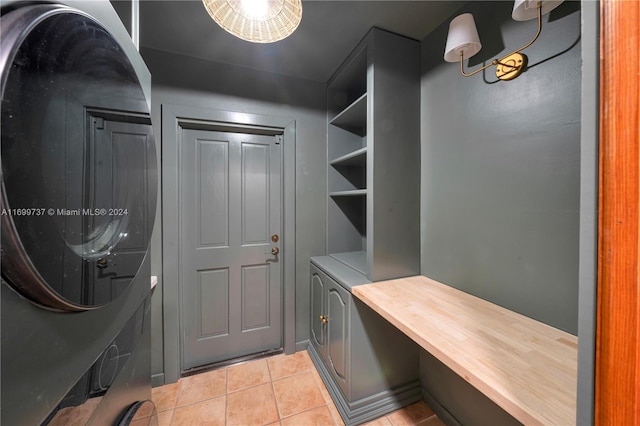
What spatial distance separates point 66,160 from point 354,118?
184 cm

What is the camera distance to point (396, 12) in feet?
4.37

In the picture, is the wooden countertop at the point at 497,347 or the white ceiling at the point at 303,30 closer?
the wooden countertop at the point at 497,347

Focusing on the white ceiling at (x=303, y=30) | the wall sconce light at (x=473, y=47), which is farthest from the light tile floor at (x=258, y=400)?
the white ceiling at (x=303, y=30)

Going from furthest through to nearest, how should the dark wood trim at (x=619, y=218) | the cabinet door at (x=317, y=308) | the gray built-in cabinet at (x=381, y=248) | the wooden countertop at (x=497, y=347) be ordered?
the cabinet door at (x=317, y=308)
the gray built-in cabinet at (x=381, y=248)
the wooden countertop at (x=497, y=347)
the dark wood trim at (x=619, y=218)

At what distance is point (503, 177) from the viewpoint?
110 cm

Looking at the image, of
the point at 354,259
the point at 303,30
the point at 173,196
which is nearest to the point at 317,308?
the point at 354,259

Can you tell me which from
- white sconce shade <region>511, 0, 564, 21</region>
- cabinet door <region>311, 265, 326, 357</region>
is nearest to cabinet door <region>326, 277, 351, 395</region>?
cabinet door <region>311, 265, 326, 357</region>

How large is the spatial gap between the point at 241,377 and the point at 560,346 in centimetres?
194

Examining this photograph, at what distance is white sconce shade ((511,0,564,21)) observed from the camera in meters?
0.84

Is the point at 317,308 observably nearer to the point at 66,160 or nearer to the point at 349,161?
the point at 349,161

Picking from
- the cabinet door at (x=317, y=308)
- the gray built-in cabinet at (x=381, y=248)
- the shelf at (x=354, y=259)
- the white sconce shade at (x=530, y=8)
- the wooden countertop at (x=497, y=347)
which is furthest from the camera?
the cabinet door at (x=317, y=308)

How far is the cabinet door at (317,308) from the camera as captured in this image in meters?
1.76

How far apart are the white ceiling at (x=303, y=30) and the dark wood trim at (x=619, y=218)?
1.32 metres

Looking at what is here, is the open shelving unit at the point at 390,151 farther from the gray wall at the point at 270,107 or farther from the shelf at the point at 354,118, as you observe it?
the gray wall at the point at 270,107
